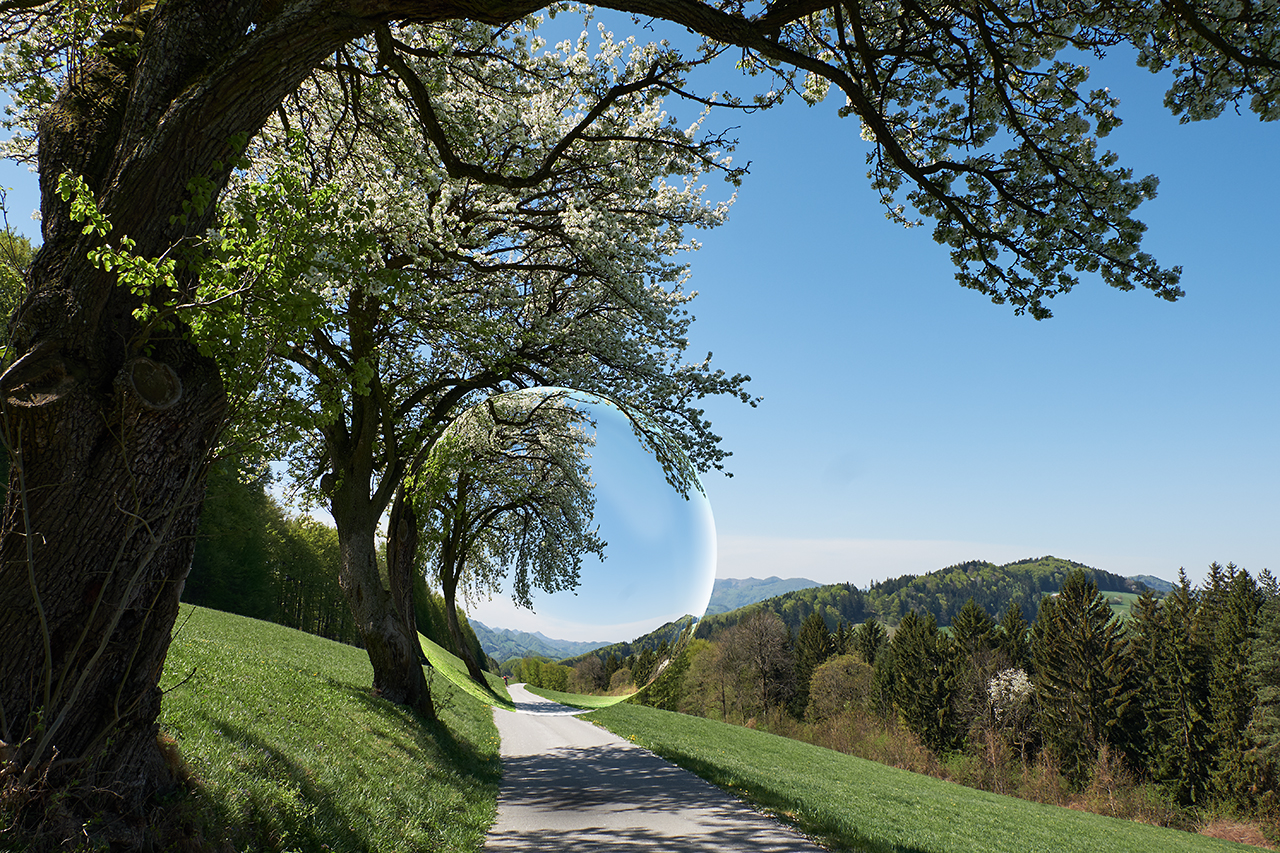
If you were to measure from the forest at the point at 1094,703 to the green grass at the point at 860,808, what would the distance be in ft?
43.0

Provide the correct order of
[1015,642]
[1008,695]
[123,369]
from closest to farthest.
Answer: [123,369]
[1008,695]
[1015,642]

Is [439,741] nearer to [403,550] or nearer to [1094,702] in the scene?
[403,550]

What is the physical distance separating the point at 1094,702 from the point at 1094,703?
9 cm

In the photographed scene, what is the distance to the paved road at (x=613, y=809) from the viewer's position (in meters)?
6.57

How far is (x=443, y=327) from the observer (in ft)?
33.6

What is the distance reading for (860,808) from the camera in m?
12.6

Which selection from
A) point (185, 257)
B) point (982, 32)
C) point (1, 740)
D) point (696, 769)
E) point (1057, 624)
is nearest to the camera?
point (1, 740)

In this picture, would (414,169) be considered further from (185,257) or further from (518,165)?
(185,257)

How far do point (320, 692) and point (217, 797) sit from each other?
650 centimetres

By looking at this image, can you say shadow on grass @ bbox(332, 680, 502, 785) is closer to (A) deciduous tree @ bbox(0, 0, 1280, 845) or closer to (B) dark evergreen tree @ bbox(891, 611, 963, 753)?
(A) deciduous tree @ bbox(0, 0, 1280, 845)

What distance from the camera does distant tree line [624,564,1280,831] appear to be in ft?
142

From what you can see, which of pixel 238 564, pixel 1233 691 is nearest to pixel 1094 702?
pixel 1233 691

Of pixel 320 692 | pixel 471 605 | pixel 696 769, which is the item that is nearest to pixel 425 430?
pixel 320 692

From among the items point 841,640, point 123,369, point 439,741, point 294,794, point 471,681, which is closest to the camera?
point 123,369
